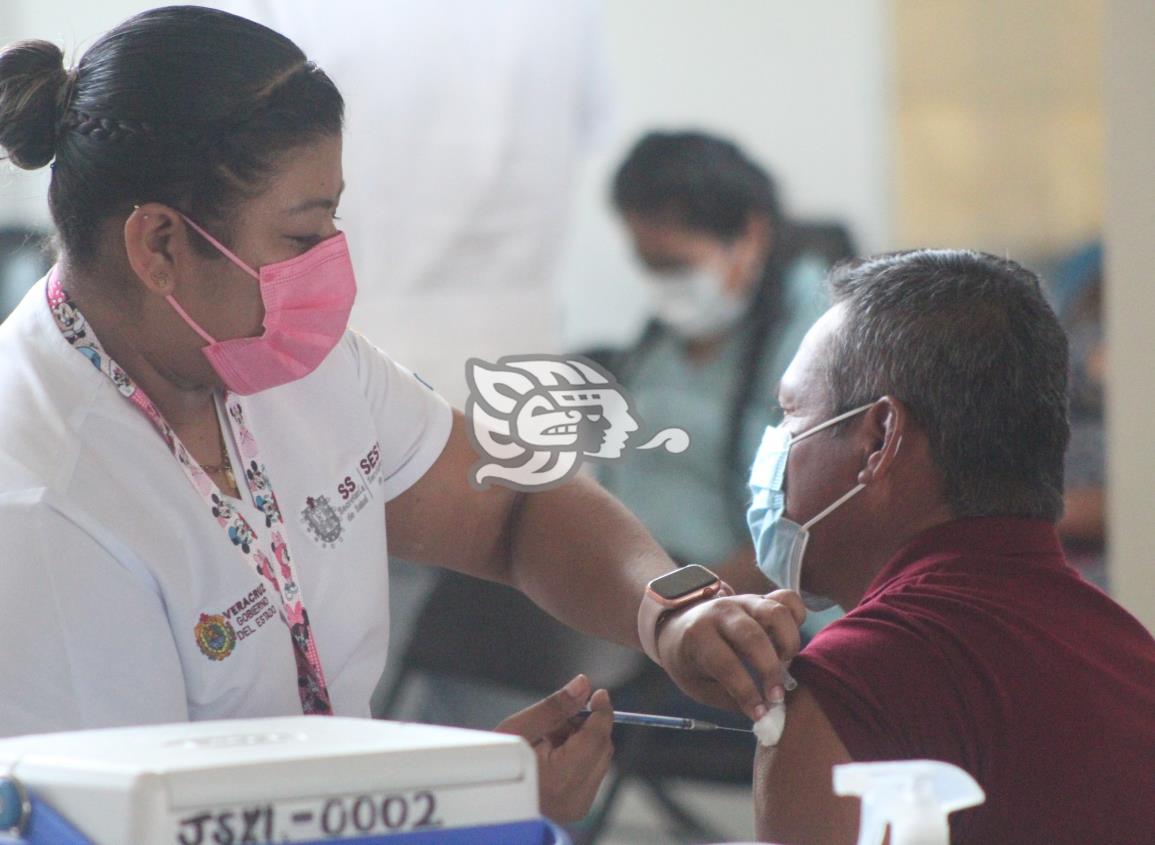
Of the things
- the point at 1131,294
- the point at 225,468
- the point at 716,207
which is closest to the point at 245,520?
the point at 225,468

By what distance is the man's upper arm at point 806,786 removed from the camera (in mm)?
1134

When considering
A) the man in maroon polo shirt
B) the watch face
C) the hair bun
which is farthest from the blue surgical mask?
the hair bun

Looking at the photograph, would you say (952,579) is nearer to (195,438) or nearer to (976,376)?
(976,376)

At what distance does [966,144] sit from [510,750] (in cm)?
401

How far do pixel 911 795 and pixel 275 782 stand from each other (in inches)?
14.2

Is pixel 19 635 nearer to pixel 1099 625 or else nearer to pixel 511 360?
pixel 511 360

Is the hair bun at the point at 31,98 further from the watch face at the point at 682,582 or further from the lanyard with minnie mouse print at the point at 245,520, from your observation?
the watch face at the point at 682,582

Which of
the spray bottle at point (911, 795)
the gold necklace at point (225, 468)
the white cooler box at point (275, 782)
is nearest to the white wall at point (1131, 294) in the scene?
the gold necklace at point (225, 468)

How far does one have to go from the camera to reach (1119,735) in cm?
118

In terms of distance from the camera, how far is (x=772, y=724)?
1.14m

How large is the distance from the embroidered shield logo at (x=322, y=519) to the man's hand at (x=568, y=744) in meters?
0.27

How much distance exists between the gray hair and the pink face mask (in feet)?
1.56

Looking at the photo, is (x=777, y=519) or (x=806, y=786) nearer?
(x=806, y=786)

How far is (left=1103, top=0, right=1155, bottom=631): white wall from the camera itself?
254cm
